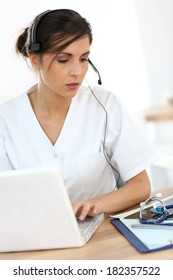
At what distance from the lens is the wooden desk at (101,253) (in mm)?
1013

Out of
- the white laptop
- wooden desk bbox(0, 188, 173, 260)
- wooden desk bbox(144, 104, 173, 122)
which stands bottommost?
wooden desk bbox(144, 104, 173, 122)

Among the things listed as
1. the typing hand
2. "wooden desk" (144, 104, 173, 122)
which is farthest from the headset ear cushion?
"wooden desk" (144, 104, 173, 122)

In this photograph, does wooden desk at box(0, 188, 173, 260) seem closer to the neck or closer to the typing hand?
the typing hand

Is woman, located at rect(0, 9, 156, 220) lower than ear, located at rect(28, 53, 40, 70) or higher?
lower

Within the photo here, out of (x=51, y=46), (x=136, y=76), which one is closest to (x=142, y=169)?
(x=51, y=46)

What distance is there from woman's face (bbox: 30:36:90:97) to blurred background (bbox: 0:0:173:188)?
2.73ft

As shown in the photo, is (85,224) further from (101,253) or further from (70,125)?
(70,125)

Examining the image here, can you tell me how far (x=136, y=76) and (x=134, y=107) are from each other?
201mm

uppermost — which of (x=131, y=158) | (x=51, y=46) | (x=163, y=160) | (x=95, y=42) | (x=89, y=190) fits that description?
(x=51, y=46)

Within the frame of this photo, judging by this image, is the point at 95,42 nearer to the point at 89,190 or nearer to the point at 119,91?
the point at 119,91

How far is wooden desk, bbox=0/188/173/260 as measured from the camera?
3.32ft

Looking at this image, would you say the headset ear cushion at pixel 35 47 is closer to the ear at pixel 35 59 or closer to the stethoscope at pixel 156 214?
the ear at pixel 35 59

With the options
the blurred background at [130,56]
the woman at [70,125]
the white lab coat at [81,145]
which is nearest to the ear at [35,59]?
the woman at [70,125]
